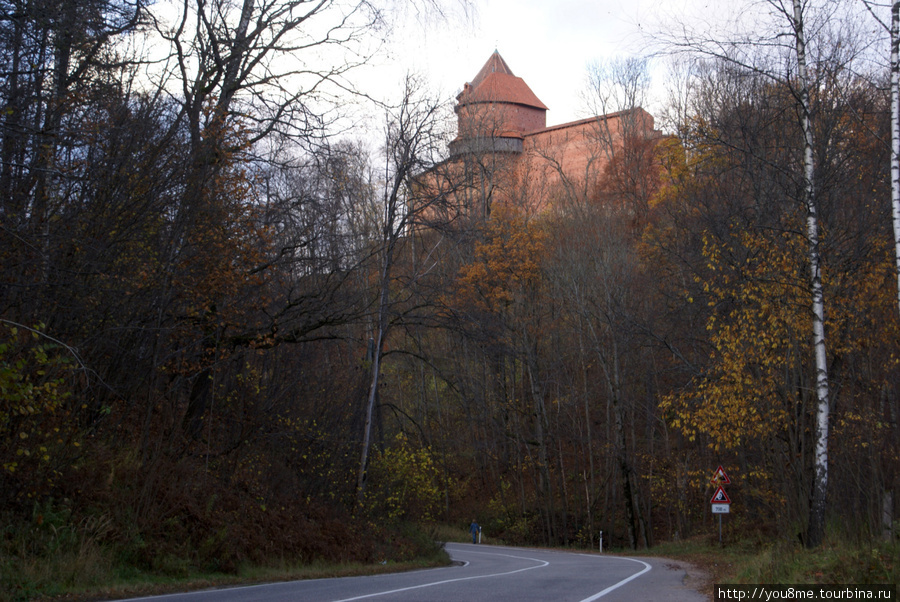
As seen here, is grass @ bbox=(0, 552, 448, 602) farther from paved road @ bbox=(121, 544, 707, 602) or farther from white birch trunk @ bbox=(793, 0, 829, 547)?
white birch trunk @ bbox=(793, 0, 829, 547)

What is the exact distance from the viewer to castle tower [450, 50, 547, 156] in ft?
168

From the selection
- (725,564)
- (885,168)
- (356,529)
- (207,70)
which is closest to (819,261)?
(885,168)

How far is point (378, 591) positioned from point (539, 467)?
28399 millimetres

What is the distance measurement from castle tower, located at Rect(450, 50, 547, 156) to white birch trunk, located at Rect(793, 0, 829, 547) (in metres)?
33.9

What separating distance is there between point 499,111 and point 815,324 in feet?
162

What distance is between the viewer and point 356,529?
17406 mm

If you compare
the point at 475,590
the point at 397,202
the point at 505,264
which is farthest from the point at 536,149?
the point at 475,590

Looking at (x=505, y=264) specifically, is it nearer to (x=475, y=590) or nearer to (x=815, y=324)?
(x=815, y=324)

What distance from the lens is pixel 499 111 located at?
198ft

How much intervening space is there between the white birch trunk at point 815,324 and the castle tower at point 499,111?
3394 centimetres

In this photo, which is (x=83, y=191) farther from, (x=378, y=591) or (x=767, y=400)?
(x=767, y=400)

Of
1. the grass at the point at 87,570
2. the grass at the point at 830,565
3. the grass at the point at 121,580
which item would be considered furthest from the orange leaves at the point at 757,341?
the grass at the point at 87,570

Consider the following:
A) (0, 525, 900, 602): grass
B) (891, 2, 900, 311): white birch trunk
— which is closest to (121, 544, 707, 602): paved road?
(0, 525, 900, 602): grass

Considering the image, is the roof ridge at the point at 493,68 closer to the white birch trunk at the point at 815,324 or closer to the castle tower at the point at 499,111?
the castle tower at the point at 499,111
